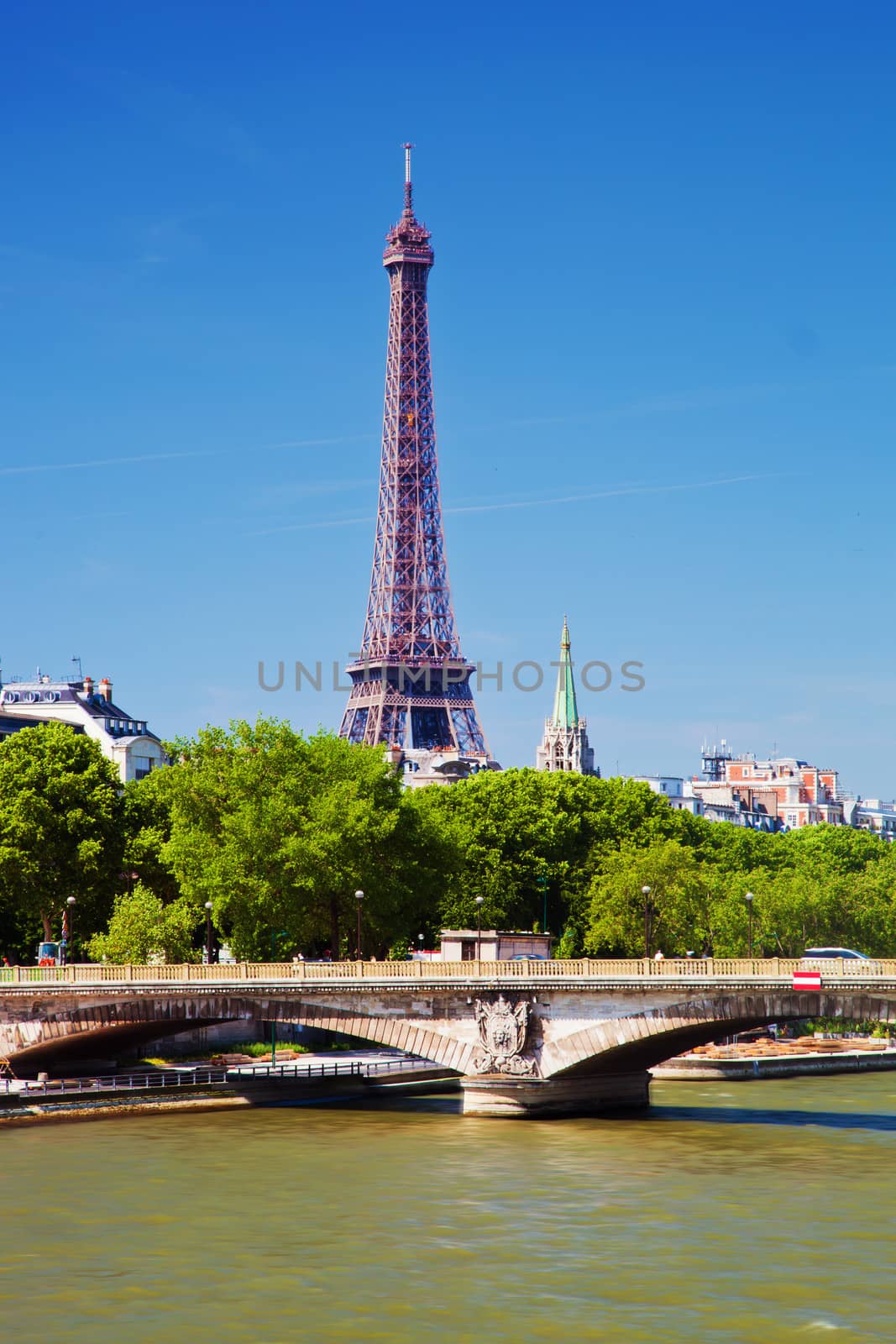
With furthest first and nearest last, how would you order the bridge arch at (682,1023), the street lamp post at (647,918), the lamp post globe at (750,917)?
the street lamp post at (647,918) → the lamp post globe at (750,917) → the bridge arch at (682,1023)

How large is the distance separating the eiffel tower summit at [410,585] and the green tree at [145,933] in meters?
80.5

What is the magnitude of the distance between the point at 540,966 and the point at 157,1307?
27233 mm

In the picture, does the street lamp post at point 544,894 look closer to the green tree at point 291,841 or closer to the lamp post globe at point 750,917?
the green tree at point 291,841

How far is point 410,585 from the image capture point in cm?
16850

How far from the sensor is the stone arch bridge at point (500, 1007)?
180ft

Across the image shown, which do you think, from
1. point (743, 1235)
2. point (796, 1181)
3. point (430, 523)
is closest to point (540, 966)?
point (796, 1181)

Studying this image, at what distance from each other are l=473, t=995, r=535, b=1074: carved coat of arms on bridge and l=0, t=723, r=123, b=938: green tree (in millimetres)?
25169

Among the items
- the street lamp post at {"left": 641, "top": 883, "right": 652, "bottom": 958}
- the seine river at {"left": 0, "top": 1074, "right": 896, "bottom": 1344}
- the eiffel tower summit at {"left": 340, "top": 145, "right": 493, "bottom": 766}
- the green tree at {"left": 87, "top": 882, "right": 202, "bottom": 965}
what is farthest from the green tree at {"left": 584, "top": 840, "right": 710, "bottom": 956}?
the eiffel tower summit at {"left": 340, "top": 145, "right": 493, "bottom": 766}

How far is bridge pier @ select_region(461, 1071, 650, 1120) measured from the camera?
5859 centimetres

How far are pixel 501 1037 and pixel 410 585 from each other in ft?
365

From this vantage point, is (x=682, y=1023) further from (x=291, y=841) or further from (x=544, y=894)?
(x=544, y=894)

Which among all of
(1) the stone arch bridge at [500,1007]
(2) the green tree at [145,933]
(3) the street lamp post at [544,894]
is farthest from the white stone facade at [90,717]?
(1) the stone arch bridge at [500,1007]

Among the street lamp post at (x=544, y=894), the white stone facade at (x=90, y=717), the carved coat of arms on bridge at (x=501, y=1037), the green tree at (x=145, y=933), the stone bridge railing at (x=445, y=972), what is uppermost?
the white stone facade at (x=90, y=717)

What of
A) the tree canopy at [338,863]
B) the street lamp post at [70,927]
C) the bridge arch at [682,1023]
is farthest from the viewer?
the street lamp post at [70,927]
